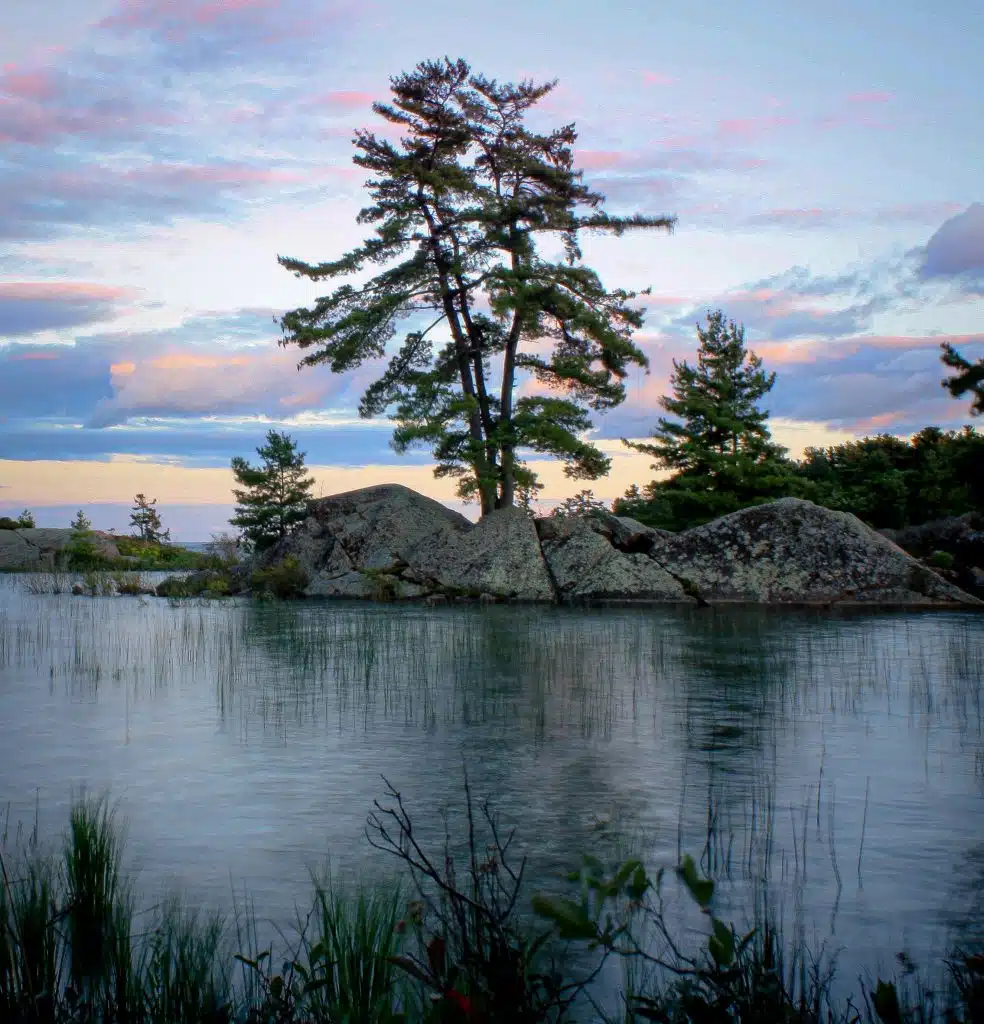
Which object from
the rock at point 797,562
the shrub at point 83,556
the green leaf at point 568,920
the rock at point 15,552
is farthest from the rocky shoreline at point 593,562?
the green leaf at point 568,920

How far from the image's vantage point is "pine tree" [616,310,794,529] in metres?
31.4

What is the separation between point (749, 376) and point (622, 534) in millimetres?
11717

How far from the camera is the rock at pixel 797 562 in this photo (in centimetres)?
2125

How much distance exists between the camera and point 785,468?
32.0 meters

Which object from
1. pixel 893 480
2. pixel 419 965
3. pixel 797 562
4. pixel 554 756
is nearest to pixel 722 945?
pixel 419 965

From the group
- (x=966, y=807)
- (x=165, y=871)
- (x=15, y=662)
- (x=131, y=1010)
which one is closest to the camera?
(x=131, y=1010)

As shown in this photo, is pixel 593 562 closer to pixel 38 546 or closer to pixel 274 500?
pixel 274 500

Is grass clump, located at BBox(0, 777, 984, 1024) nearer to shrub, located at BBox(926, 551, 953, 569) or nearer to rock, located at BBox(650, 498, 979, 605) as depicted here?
rock, located at BBox(650, 498, 979, 605)

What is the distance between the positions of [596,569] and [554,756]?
1617 centimetres

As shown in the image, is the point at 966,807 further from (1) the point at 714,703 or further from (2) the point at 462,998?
(2) the point at 462,998

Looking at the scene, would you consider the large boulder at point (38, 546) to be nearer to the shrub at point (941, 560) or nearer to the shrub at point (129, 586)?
the shrub at point (129, 586)

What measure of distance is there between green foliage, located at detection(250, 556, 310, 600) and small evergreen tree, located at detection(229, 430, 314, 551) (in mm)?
2990

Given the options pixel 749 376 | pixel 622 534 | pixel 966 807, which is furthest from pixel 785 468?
pixel 966 807

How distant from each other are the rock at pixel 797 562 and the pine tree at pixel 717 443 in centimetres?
825
